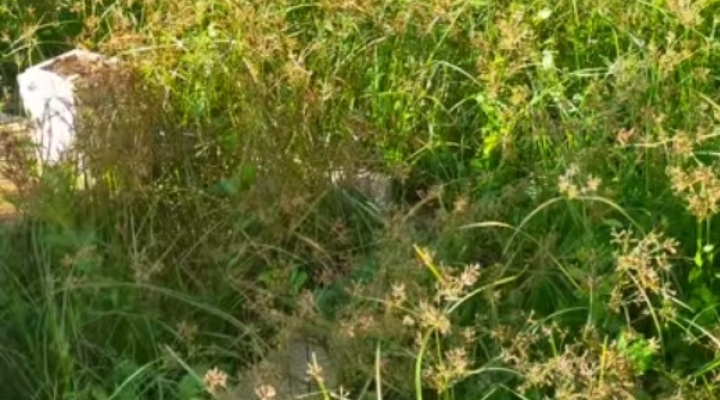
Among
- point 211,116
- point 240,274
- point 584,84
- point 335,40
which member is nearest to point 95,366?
point 240,274

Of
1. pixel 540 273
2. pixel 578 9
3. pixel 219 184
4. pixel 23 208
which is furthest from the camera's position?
pixel 578 9

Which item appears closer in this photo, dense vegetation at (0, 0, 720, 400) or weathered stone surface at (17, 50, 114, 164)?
dense vegetation at (0, 0, 720, 400)

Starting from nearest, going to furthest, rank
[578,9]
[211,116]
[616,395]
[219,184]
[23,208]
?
[616,395]
[23,208]
[219,184]
[211,116]
[578,9]

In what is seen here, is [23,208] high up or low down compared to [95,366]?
up

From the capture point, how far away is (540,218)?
3.44 m

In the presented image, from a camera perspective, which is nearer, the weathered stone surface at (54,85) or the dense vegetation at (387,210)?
the dense vegetation at (387,210)

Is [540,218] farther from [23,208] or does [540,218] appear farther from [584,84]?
[23,208]

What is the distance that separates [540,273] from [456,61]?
1110mm

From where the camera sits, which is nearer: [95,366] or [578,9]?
[95,366]

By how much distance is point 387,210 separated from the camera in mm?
3381

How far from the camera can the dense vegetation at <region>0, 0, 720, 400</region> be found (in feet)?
9.63

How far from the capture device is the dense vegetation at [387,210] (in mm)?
2936

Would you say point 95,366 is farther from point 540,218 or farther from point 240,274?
Result: point 540,218

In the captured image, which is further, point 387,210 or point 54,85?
point 54,85
